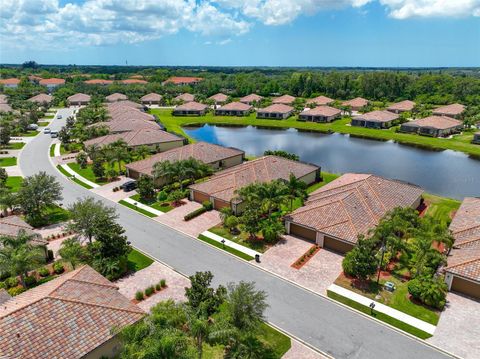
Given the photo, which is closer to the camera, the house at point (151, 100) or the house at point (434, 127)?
the house at point (434, 127)

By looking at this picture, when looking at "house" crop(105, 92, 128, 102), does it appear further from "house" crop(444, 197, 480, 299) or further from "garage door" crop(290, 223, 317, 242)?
"house" crop(444, 197, 480, 299)

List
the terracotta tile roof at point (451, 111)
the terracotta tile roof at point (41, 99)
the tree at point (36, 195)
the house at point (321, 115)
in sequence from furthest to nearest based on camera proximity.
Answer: the terracotta tile roof at point (41, 99) → the house at point (321, 115) → the terracotta tile roof at point (451, 111) → the tree at point (36, 195)

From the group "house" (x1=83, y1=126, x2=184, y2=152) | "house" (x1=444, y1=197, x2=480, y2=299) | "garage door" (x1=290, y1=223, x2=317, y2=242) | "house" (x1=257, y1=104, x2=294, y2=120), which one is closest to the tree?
"house" (x1=83, y1=126, x2=184, y2=152)

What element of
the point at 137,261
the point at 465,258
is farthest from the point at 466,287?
the point at 137,261

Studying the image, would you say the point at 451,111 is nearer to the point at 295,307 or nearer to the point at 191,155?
the point at 191,155

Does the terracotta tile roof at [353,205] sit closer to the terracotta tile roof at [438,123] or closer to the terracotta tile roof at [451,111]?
the terracotta tile roof at [438,123]

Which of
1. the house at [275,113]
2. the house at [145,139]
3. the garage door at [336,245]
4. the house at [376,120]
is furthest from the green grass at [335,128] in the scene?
the garage door at [336,245]
